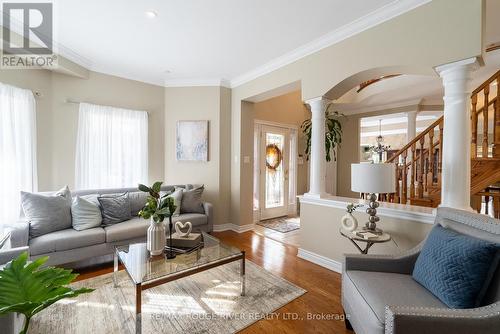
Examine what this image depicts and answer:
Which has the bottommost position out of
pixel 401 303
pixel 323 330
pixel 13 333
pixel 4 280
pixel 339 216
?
pixel 323 330

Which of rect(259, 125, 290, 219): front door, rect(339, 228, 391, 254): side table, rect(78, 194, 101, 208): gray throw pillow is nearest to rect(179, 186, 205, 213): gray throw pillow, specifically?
rect(78, 194, 101, 208): gray throw pillow

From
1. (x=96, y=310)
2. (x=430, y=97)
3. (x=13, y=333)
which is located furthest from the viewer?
(x=430, y=97)

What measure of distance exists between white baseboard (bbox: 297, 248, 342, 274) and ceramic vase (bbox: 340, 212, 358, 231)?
2.17 feet

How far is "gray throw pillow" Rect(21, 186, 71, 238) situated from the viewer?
250cm

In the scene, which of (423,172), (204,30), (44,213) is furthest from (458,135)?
(44,213)

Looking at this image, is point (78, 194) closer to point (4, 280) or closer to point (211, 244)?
point (211, 244)

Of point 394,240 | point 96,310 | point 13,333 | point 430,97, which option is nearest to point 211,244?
point 96,310

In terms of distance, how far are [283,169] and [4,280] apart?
4813 mm

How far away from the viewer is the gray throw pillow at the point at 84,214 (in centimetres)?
272

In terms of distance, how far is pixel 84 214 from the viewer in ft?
9.11

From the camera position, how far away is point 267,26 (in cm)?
261

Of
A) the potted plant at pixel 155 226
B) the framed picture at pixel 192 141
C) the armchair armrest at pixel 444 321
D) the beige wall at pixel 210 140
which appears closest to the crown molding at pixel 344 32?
the beige wall at pixel 210 140

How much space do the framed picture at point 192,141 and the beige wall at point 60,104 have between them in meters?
0.99

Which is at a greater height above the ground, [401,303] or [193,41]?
[193,41]
